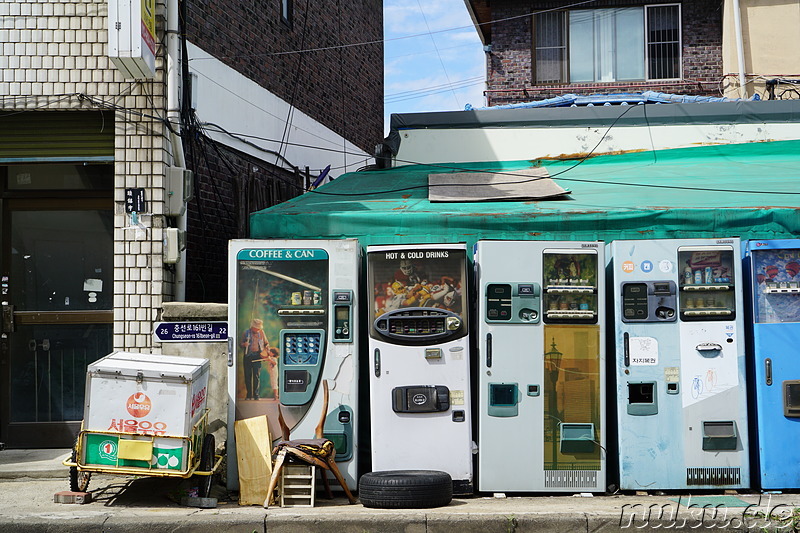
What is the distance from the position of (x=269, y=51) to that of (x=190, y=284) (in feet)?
13.8

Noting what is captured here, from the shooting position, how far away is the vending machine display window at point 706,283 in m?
7.89

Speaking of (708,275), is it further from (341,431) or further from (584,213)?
(341,431)

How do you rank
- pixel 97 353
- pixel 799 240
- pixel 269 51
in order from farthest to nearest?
pixel 269 51 → pixel 97 353 → pixel 799 240

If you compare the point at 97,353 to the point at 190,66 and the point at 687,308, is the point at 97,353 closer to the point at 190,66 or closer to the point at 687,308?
the point at 190,66

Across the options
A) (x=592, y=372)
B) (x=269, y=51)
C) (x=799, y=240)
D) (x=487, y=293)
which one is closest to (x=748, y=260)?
(x=799, y=240)

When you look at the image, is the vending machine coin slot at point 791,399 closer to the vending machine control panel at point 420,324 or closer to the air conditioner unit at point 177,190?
the vending machine control panel at point 420,324

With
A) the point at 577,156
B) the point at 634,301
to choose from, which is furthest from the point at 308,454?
the point at 577,156

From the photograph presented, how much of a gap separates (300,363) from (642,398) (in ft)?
10.3

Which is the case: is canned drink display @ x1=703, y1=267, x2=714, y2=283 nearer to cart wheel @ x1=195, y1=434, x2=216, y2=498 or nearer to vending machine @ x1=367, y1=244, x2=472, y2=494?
vending machine @ x1=367, y1=244, x2=472, y2=494

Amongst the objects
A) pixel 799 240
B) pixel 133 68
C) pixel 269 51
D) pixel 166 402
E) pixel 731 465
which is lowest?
pixel 731 465

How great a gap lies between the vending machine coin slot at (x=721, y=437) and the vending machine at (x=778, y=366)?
24cm

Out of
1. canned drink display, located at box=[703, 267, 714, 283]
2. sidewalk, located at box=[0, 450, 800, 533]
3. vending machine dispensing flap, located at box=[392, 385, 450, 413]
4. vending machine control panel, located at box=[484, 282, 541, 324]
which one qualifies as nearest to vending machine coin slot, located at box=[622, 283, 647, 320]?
canned drink display, located at box=[703, 267, 714, 283]

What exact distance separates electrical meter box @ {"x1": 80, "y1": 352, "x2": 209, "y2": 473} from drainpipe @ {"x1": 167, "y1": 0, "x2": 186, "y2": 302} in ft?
7.02

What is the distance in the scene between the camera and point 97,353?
9406 millimetres
